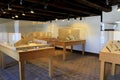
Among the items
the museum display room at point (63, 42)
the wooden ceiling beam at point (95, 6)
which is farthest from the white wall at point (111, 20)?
the wooden ceiling beam at point (95, 6)

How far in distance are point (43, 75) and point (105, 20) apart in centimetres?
343

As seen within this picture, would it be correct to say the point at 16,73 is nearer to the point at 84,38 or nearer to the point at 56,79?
the point at 56,79

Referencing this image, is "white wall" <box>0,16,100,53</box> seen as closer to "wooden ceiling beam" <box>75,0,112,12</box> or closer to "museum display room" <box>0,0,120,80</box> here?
"museum display room" <box>0,0,120,80</box>

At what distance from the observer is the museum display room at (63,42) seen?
301 cm

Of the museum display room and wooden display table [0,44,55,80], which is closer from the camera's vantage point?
wooden display table [0,44,55,80]

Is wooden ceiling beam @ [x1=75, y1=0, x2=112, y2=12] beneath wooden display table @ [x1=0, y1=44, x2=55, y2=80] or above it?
above

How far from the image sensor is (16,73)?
3582 millimetres

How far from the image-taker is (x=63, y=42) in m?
5.19

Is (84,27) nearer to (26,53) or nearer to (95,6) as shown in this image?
(95,6)

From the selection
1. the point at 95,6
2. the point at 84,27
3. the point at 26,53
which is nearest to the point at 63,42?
the point at 84,27

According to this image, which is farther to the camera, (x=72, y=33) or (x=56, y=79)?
(x=72, y=33)

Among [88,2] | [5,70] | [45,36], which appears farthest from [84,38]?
[5,70]

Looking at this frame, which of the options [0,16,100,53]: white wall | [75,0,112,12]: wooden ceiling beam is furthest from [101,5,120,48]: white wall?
[0,16,100,53]: white wall

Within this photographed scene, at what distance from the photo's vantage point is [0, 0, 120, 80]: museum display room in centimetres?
301
